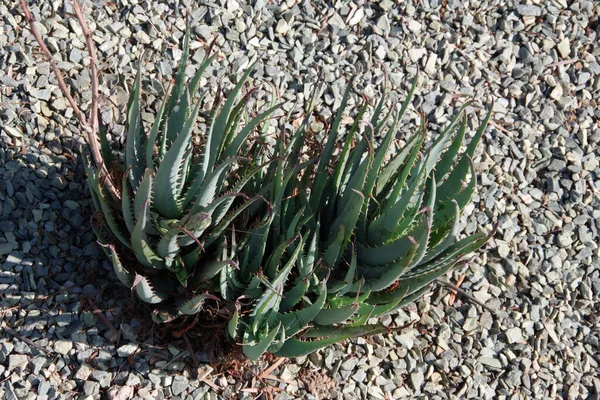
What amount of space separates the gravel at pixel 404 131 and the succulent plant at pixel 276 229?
0.25 meters

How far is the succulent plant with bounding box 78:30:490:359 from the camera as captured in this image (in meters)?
2.36

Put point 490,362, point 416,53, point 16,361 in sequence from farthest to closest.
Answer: point 416,53
point 490,362
point 16,361

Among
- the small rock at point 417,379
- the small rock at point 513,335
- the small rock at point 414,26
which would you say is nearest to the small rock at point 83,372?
the small rock at point 417,379

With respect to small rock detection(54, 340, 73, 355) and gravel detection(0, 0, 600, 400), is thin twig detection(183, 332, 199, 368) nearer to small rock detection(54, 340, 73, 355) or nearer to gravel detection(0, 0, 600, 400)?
gravel detection(0, 0, 600, 400)

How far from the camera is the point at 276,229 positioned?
2.59 metres

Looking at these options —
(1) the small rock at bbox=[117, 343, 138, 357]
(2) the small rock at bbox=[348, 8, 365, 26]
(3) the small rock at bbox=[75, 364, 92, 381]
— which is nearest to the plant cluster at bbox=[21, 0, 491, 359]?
(1) the small rock at bbox=[117, 343, 138, 357]

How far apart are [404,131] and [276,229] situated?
41.4 inches

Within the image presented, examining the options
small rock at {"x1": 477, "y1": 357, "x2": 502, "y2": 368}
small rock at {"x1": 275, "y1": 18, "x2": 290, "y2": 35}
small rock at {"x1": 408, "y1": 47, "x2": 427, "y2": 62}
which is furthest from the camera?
small rock at {"x1": 408, "y1": 47, "x2": 427, "y2": 62}

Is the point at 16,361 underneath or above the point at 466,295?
underneath

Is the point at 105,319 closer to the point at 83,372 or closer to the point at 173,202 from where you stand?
the point at 83,372

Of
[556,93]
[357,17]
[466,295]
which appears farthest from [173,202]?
[556,93]

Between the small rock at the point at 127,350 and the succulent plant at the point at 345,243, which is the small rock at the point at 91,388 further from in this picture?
the succulent plant at the point at 345,243

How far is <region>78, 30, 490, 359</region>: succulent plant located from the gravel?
25 centimetres

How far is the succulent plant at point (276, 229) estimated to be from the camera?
7.73 ft
